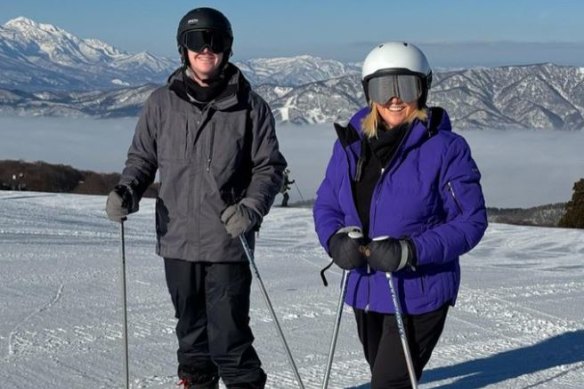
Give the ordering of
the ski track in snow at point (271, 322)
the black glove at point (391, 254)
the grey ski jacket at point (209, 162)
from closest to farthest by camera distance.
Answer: the black glove at point (391, 254) → the grey ski jacket at point (209, 162) → the ski track in snow at point (271, 322)

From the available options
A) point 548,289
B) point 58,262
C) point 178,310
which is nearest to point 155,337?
point 178,310

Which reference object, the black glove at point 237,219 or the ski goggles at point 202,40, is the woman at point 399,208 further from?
the ski goggles at point 202,40

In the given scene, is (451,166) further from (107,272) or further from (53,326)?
(107,272)

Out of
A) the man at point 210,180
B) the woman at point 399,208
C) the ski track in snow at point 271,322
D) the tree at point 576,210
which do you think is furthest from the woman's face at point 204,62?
the tree at point 576,210

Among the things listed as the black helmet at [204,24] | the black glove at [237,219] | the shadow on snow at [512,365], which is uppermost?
the black helmet at [204,24]

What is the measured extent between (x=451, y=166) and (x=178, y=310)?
1471 millimetres

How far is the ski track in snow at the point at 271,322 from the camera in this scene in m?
4.86

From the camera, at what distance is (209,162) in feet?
12.1

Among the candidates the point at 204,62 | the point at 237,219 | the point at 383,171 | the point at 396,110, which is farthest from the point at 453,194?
the point at 204,62

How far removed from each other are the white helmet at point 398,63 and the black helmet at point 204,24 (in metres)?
0.71

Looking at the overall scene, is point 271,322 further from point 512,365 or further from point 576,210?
point 576,210

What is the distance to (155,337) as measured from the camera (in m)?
5.69

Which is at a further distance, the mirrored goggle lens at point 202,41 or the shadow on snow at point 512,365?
the shadow on snow at point 512,365

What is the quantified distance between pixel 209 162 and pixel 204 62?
420 mm
